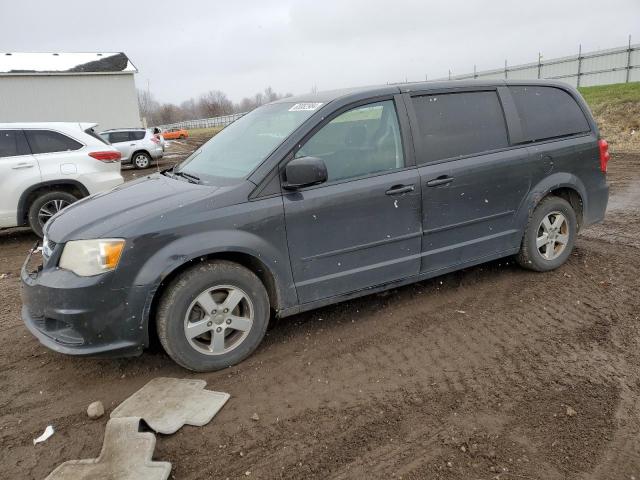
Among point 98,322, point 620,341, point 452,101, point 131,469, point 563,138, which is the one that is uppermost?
point 452,101

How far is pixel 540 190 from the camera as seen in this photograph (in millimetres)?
4441

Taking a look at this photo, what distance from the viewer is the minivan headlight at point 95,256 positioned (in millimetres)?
2973

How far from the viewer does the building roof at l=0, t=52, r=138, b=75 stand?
2545 cm

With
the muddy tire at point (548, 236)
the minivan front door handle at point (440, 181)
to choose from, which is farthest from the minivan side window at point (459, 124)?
the muddy tire at point (548, 236)

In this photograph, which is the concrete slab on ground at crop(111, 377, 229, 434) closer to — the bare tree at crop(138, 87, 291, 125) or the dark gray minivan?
the dark gray minivan

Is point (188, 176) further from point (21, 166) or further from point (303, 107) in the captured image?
point (21, 166)

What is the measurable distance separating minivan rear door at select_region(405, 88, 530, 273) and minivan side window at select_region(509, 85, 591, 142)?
256mm

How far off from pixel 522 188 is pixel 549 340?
4.77 feet

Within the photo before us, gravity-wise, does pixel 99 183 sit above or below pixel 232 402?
above

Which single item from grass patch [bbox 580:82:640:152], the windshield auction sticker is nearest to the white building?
grass patch [bbox 580:82:640:152]

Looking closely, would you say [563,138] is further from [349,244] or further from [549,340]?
[349,244]

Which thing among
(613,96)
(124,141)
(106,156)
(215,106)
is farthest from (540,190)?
(215,106)

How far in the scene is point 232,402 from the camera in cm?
299

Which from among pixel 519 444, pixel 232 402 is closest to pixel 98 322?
pixel 232 402
